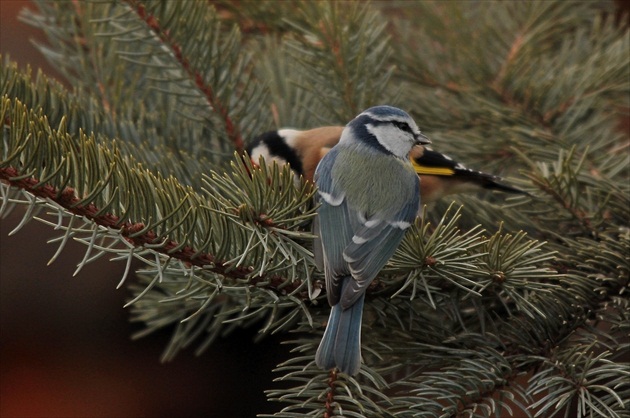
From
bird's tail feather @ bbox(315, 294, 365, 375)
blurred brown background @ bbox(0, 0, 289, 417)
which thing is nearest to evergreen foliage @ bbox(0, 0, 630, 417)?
bird's tail feather @ bbox(315, 294, 365, 375)

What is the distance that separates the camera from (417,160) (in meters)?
1.30

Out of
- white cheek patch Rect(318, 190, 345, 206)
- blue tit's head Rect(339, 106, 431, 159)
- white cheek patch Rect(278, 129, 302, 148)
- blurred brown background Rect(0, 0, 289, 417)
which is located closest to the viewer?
white cheek patch Rect(318, 190, 345, 206)

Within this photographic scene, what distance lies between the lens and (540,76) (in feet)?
4.13

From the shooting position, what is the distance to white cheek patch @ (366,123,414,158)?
1075 mm

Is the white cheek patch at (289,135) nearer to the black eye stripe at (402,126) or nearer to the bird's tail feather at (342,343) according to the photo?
the black eye stripe at (402,126)

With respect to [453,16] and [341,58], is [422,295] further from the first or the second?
[453,16]

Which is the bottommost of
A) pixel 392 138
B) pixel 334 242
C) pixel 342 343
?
pixel 342 343

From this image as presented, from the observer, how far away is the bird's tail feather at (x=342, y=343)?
0.75 meters

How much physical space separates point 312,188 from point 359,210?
0.14 metres

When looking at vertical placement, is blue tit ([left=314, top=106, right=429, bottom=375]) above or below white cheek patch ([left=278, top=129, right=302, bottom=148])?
below

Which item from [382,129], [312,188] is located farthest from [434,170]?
[312,188]

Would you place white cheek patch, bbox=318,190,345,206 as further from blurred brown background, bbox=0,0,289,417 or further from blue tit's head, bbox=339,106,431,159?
blurred brown background, bbox=0,0,289,417

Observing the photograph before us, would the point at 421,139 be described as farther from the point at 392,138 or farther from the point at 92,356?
the point at 92,356

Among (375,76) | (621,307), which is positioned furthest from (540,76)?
(621,307)
